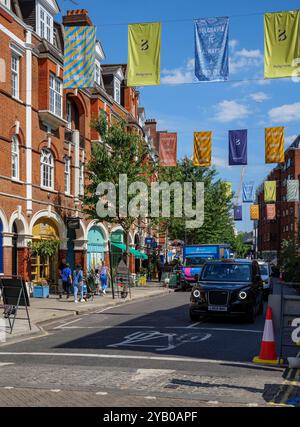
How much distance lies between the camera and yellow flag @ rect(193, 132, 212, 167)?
25.2 meters

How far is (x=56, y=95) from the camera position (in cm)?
2764

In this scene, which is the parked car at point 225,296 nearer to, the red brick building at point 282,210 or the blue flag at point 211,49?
the blue flag at point 211,49

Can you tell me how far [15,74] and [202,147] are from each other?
8.96 m

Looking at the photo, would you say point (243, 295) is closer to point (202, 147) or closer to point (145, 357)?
point (145, 357)

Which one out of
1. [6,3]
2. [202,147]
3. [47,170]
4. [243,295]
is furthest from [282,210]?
[243,295]

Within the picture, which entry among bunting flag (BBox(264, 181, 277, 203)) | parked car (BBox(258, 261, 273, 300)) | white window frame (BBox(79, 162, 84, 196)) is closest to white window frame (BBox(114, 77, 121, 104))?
white window frame (BBox(79, 162, 84, 196))

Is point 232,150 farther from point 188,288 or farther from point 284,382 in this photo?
point 284,382

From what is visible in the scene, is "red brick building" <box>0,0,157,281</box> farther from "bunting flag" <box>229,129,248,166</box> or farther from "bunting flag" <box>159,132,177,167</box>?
"bunting flag" <box>229,129,248,166</box>

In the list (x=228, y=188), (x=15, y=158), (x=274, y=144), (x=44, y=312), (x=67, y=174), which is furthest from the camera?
(x=228, y=188)

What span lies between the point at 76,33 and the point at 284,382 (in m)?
13.9

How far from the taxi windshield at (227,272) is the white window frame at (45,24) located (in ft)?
52.1

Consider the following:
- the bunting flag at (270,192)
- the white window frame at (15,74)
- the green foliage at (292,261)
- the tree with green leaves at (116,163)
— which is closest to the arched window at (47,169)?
the tree with green leaves at (116,163)
